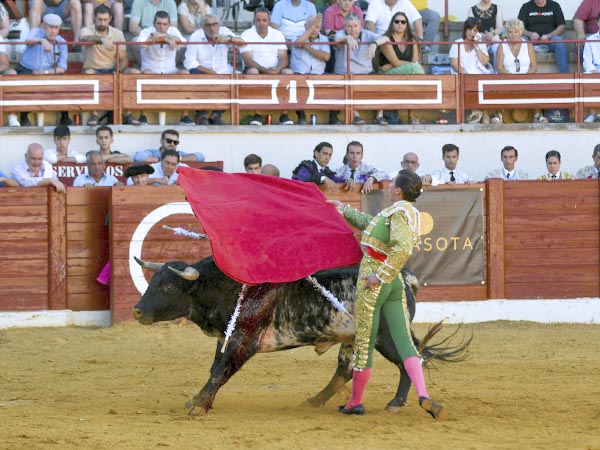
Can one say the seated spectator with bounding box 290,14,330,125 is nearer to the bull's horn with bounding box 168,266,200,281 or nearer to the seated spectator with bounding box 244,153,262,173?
the seated spectator with bounding box 244,153,262,173

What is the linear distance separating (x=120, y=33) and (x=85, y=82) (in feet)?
2.27

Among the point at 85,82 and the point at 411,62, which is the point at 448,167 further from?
the point at 85,82

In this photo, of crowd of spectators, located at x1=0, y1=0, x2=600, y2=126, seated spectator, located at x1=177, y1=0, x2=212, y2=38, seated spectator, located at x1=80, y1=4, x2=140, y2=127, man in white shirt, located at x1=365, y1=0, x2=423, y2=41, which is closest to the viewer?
seated spectator, located at x1=80, y1=4, x2=140, y2=127

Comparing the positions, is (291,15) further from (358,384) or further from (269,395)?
(358,384)

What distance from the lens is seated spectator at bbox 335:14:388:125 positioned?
13.3 meters

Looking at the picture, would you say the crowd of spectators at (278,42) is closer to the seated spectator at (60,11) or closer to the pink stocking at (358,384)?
the seated spectator at (60,11)

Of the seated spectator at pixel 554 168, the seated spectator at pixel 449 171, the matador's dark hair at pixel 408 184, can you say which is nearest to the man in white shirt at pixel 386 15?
the seated spectator at pixel 449 171

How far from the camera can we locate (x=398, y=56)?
1371 centimetres

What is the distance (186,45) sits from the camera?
521 inches

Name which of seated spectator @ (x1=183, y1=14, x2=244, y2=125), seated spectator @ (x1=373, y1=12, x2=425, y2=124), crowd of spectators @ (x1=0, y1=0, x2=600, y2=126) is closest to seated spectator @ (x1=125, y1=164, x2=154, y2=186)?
crowd of spectators @ (x1=0, y1=0, x2=600, y2=126)

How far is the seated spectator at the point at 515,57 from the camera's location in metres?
13.9

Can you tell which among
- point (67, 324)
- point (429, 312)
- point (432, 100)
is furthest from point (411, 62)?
point (67, 324)

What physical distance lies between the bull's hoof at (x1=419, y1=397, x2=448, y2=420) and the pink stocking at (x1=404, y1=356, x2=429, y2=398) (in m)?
0.06

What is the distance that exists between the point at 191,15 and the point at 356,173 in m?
3.37
